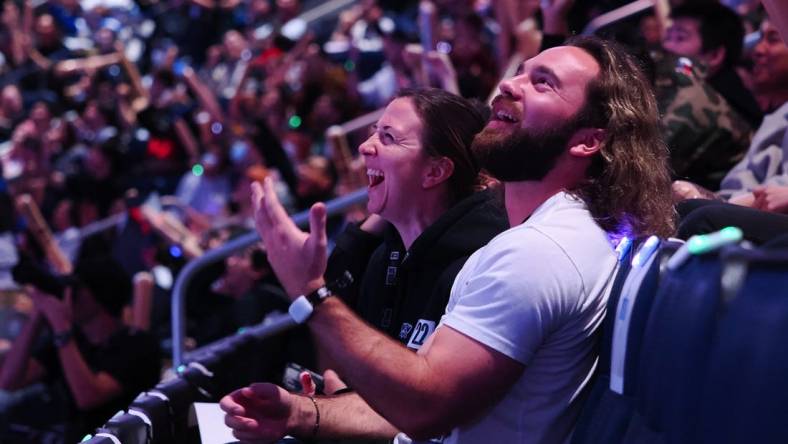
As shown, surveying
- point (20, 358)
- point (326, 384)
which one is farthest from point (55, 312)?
point (326, 384)

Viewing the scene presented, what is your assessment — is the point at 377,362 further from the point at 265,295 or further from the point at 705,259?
the point at 265,295

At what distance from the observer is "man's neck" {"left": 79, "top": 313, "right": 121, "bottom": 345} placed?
396cm

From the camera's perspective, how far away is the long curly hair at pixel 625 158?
72.1 inches

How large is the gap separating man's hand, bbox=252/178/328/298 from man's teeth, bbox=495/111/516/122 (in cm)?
44

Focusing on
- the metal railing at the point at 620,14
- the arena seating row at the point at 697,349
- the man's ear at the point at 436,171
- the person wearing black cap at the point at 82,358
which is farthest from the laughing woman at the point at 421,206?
the metal railing at the point at 620,14

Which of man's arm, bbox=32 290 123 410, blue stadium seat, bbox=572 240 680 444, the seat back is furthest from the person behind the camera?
man's arm, bbox=32 290 123 410

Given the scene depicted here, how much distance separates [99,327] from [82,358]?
9.2 inches

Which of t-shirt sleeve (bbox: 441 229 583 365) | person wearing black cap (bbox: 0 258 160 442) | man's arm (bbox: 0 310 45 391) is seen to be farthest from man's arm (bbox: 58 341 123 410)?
t-shirt sleeve (bbox: 441 229 583 365)

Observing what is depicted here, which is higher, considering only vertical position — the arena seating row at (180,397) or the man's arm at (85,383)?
the arena seating row at (180,397)

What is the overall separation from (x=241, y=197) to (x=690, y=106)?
3555 mm

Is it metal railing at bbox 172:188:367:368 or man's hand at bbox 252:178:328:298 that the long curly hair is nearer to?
man's hand at bbox 252:178:328:298

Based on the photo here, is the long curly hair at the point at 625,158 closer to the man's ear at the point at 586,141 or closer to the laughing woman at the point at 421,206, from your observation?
the man's ear at the point at 586,141

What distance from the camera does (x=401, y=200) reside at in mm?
2402

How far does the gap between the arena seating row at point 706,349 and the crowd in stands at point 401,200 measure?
0.20 m
